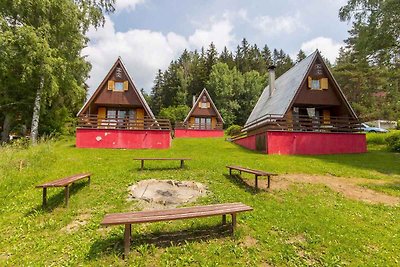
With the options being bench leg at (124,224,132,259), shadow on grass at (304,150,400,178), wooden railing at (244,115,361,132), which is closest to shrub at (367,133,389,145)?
wooden railing at (244,115,361,132)

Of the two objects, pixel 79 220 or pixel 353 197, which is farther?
pixel 353 197

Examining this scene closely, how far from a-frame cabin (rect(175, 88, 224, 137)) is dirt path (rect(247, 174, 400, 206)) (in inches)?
1002

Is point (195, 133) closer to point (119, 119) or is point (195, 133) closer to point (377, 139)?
point (119, 119)

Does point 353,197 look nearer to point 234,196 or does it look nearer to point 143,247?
point 234,196

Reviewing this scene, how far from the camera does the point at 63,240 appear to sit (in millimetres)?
5188

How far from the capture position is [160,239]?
5152mm

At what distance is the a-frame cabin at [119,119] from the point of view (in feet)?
61.6

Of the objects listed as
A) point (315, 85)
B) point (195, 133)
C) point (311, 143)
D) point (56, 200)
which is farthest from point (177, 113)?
point (56, 200)

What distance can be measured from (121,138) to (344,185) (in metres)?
14.9

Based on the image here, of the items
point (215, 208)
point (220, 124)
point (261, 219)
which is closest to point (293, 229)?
point (261, 219)

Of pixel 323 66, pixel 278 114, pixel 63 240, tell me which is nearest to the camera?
pixel 63 240

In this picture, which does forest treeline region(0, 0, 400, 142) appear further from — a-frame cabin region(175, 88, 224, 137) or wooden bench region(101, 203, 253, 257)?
wooden bench region(101, 203, 253, 257)

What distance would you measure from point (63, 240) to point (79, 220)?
910 mm

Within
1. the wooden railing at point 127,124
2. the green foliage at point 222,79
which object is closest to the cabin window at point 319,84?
the wooden railing at point 127,124
